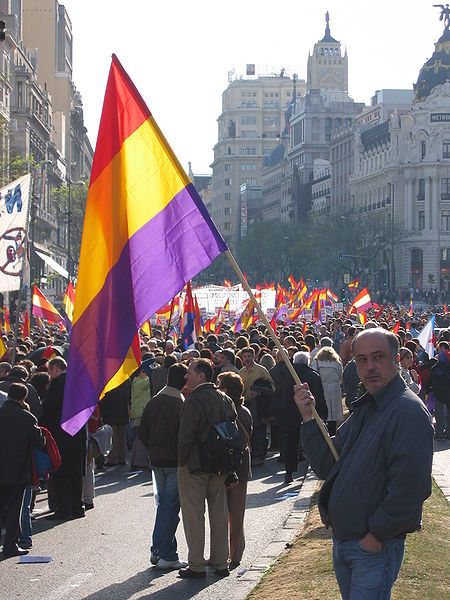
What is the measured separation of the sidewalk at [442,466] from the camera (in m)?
15.7

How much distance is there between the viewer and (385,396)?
20.5 feet

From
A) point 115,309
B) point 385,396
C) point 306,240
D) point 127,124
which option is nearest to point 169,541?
point 115,309

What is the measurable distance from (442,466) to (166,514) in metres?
7.30

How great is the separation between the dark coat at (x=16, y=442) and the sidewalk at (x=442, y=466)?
4.43 m

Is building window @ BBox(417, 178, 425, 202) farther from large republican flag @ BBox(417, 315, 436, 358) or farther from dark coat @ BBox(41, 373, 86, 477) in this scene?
dark coat @ BBox(41, 373, 86, 477)

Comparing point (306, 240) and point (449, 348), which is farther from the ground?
point (306, 240)

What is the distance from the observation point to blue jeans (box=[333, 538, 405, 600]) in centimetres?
614

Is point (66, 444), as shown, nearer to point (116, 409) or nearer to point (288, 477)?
point (288, 477)

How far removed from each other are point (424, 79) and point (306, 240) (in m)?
23.3

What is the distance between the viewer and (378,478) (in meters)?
6.13

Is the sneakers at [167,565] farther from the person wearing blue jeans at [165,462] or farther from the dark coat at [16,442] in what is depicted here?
the dark coat at [16,442]

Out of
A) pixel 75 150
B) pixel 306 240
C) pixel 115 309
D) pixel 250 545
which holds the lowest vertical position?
pixel 250 545

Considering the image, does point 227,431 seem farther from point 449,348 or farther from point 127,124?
point 449,348

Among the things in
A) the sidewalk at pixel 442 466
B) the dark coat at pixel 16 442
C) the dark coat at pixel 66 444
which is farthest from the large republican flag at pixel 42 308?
the dark coat at pixel 16 442
